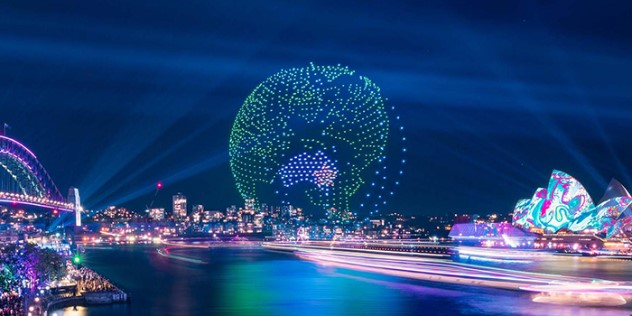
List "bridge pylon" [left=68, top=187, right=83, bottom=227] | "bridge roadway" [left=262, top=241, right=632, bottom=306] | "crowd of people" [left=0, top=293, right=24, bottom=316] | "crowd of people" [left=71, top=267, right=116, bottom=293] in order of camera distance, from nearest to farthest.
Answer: "crowd of people" [left=0, top=293, right=24, bottom=316] → "bridge roadway" [left=262, top=241, right=632, bottom=306] → "crowd of people" [left=71, top=267, right=116, bottom=293] → "bridge pylon" [left=68, top=187, right=83, bottom=227]

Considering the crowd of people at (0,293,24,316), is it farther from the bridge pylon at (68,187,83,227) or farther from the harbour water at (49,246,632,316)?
the bridge pylon at (68,187,83,227)

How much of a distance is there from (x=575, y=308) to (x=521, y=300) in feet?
7.77

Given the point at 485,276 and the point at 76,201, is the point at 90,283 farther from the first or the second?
the point at 76,201

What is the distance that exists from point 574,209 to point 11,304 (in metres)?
58.1

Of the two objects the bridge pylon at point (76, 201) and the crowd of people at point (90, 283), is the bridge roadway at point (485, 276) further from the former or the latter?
the bridge pylon at point (76, 201)

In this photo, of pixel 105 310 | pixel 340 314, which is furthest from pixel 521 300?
pixel 105 310

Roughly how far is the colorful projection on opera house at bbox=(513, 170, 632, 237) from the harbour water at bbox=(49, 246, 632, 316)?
23.7m

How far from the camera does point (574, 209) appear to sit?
71062mm

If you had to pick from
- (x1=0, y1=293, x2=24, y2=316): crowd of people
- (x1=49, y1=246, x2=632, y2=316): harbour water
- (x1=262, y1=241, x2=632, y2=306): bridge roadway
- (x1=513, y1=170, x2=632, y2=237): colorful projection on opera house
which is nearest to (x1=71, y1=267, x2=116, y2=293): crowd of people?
(x1=49, y1=246, x2=632, y2=316): harbour water

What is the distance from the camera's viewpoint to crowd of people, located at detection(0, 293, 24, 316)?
71.4ft

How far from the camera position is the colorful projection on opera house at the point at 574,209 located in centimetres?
6519

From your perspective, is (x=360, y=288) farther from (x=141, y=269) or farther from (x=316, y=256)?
(x=316, y=256)

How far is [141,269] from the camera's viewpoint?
143 ft

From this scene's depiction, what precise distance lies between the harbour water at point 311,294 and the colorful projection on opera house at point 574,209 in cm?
2366
